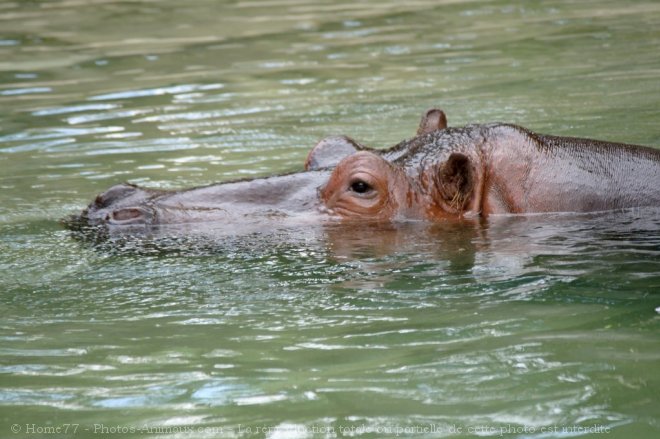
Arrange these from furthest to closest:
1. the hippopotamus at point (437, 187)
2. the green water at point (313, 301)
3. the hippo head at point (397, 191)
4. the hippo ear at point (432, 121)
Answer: the hippo ear at point (432, 121) → the hippo head at point (397, 191) → the hippopotamus at point (437, 187) → the green water at point (313, 301)

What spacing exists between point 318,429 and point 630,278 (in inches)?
87.5

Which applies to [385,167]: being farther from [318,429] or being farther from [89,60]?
[89,60]

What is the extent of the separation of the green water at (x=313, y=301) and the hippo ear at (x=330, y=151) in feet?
1.98

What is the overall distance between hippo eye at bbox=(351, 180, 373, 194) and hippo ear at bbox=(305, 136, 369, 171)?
16.2 inches

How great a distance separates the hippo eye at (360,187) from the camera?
259 inches

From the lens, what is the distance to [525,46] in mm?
14461

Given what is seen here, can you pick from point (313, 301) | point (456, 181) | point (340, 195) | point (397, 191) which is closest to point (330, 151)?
point (340, 195)

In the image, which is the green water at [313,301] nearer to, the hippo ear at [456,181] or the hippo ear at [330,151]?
the hippo ear at [456,181]

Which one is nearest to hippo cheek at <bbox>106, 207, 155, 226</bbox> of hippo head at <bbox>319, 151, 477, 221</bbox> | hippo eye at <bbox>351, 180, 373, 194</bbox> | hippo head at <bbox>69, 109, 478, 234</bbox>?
hippo head at <bbox>69, 109, 478, 234</bbox>

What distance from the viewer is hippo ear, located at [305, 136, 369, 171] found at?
703 cm

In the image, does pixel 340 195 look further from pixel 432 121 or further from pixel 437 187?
pixel 432 121

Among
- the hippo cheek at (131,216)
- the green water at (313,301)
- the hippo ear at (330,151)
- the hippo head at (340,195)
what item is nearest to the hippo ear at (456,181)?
the hippo head at (340,195)

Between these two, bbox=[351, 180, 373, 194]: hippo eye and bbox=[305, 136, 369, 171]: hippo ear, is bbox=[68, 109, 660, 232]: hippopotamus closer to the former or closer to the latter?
bbox=[351, 180, 373, 194]: hippo eye

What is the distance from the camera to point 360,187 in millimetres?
6609
